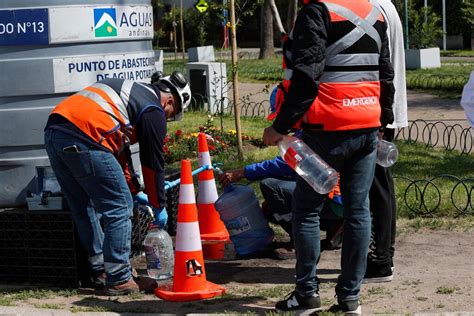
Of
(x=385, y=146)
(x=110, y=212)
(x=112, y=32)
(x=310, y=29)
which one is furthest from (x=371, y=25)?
(x=112, y=32)

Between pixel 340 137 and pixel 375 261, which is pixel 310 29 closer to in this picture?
pixel 340 137

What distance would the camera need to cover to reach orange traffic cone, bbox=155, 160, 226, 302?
629 centimetres

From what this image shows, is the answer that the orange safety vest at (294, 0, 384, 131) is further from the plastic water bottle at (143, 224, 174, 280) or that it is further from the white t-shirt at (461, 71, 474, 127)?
the plastic water bottle at (143, 224, 174, 280)

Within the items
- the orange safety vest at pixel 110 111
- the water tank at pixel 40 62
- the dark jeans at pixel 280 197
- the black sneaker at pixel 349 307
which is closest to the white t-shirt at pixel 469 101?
the black sneaker at pixel 349 307

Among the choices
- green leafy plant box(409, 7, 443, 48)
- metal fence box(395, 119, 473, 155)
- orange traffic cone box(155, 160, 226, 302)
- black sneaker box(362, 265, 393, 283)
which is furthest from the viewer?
green leafy plant box(409, 7, 443, 48)

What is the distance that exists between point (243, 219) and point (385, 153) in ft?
4.72

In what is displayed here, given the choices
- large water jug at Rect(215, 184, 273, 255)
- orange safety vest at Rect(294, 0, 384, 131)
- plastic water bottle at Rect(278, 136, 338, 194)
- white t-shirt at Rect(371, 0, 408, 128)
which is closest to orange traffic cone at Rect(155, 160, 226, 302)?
large water jug at Rect(215, 184, 273, 255)

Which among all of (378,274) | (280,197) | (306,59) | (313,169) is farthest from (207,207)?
(306,59)

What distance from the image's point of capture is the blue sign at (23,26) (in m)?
7.13

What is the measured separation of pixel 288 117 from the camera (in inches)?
208

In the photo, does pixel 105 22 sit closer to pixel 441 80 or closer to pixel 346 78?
pixel 346 78

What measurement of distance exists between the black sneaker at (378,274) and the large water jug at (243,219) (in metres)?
1.04

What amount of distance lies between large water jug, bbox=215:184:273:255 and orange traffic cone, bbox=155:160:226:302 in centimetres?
Answer: 68

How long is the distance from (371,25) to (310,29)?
48cm
